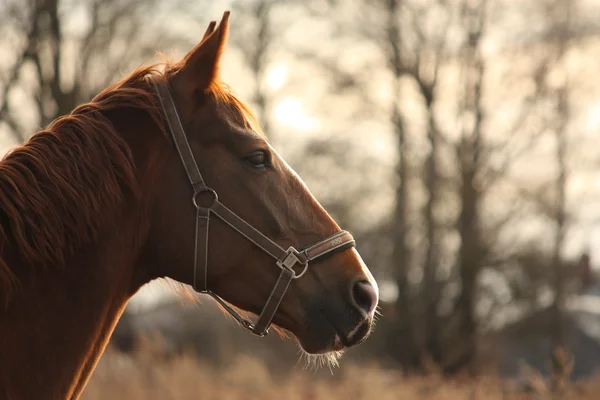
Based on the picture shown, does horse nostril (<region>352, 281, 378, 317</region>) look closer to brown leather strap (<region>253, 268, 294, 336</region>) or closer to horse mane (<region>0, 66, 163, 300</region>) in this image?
brown leather strap (<region>253, 268, 294, 336</region>)

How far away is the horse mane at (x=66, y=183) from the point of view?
260cm

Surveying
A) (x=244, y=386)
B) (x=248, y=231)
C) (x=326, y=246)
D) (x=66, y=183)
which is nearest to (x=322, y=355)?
(x=326, y=246)

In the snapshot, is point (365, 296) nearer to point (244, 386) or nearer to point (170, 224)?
point (170, 224)

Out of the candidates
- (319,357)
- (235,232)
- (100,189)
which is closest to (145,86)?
(100,189)

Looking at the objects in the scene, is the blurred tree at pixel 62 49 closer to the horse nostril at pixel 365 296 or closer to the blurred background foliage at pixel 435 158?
the blurred background foliage at pixel 435 158

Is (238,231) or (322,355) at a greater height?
(238,231)

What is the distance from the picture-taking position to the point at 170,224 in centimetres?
284

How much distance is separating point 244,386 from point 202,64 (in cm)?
741

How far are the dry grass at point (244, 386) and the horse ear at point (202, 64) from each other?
19.4 feet

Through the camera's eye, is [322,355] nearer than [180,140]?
No

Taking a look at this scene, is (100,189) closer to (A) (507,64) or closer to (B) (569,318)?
(A) (507,64)

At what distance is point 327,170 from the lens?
19.6 meters

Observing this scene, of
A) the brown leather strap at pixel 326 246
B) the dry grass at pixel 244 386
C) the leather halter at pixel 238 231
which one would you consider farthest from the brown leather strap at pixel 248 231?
the dry grass at pixel 244 386

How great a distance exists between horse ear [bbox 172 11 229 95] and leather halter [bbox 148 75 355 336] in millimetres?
79
